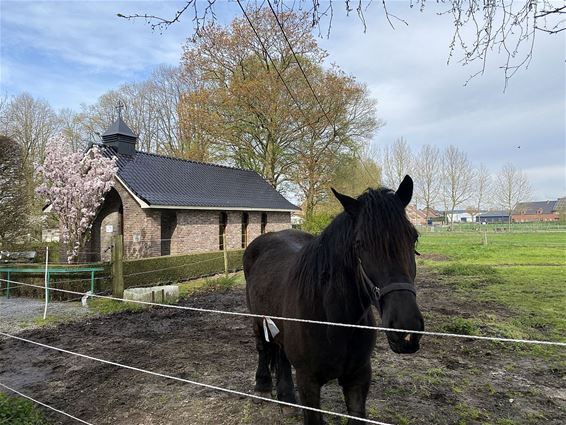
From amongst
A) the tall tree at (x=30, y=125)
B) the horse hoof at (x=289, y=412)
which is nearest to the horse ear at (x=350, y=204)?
the horse hoof at (x=289, y=412)

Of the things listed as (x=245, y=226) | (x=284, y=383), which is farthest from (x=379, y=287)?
(x=245, y=226)

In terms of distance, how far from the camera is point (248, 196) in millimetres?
21438

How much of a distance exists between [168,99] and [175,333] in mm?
30857

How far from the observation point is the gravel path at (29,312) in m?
8.03

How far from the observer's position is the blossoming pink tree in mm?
13805

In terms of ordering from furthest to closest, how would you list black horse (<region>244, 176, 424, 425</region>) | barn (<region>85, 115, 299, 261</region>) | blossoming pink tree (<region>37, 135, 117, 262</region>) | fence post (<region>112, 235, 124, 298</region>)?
barn (<region>85, 115, 299, 261</region>) → blossoming pink tree (<region>37, 135, 117, 262</region>) → fence post (<region>112, 235, 124, 298</region>) → black horse (<region>244, 176, 424, 425</region>)

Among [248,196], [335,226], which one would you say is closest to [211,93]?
[248,196]

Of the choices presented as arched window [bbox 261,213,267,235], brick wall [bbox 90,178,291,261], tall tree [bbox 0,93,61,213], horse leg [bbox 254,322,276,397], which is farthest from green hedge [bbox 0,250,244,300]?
tall tree [bbox 0,93,61,213]

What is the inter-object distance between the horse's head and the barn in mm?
13027

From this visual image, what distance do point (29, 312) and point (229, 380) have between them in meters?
7.16

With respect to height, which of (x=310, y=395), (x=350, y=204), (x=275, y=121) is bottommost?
(x=310, y=395)

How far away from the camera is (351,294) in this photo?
2342mm

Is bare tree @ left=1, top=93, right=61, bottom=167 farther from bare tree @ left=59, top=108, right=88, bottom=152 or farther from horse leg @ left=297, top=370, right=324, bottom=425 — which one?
horse leg @ left=297, top=370, right=324, bottom=425

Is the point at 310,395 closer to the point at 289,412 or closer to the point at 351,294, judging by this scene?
the point at 351,294
